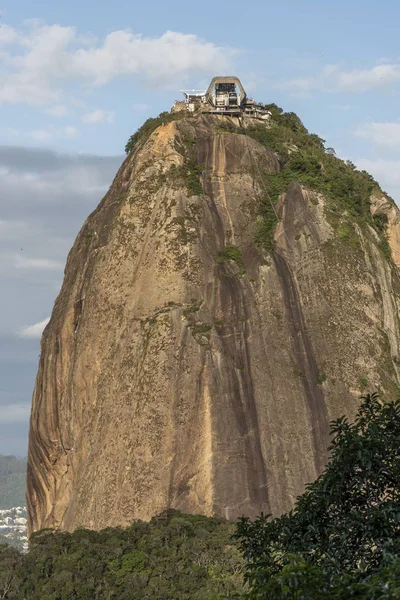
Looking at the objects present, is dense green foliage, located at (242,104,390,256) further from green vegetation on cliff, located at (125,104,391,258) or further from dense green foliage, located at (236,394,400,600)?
dense green foliage, located at (236,394,400,600)

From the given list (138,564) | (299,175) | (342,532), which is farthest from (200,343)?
(342,532)

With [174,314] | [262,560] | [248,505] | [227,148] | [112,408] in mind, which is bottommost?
[262,560]

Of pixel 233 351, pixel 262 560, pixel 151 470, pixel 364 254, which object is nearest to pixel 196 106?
pixel 364 254

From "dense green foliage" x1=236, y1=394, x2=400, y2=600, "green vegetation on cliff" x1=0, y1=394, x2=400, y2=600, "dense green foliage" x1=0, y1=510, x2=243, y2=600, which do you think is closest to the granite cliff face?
"dense green foliage" x1=0, y1=510, x2=243, y2=600

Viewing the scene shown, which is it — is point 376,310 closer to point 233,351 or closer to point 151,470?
point 233,351

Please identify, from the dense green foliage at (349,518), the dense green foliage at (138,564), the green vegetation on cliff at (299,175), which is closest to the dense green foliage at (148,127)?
the green vegetation on cliff at (299,175)
